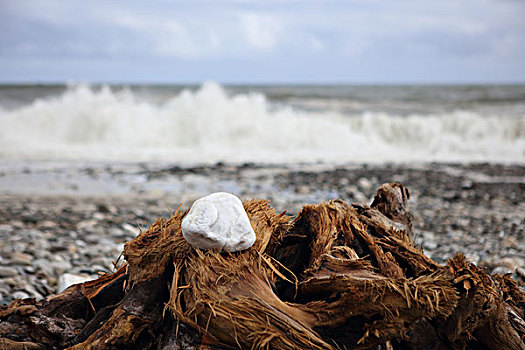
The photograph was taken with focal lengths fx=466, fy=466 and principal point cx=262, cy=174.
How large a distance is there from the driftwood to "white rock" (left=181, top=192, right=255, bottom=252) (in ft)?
0.21

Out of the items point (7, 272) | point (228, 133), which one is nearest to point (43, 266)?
point (7, 272)

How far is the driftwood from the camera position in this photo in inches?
81.3

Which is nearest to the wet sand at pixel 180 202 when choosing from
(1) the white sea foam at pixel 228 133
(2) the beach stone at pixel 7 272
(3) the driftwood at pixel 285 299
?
(2) the beach stone at pixel 7 272

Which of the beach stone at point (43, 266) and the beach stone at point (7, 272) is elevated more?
the beach stone at point (7, 272)

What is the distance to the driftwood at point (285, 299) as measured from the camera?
2.06m

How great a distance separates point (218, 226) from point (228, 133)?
64.0ft

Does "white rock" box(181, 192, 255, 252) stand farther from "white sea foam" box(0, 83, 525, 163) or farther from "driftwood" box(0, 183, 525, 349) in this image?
"white sea foam" box(0, 83, 525, 163)

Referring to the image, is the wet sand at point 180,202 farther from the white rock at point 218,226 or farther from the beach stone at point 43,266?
the white rock at point 218,226

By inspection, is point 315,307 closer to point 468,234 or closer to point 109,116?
point 468,234

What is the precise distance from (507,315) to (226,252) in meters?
1.51

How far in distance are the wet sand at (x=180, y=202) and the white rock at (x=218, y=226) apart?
2.03 m

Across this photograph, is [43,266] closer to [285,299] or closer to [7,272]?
[7,272]

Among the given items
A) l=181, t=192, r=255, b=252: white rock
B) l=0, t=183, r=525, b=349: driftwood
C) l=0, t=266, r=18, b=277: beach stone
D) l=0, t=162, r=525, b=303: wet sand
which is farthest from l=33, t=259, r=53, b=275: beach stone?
l=181, t=192, r=255, b=252: white rock

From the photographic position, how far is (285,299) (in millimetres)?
2334
